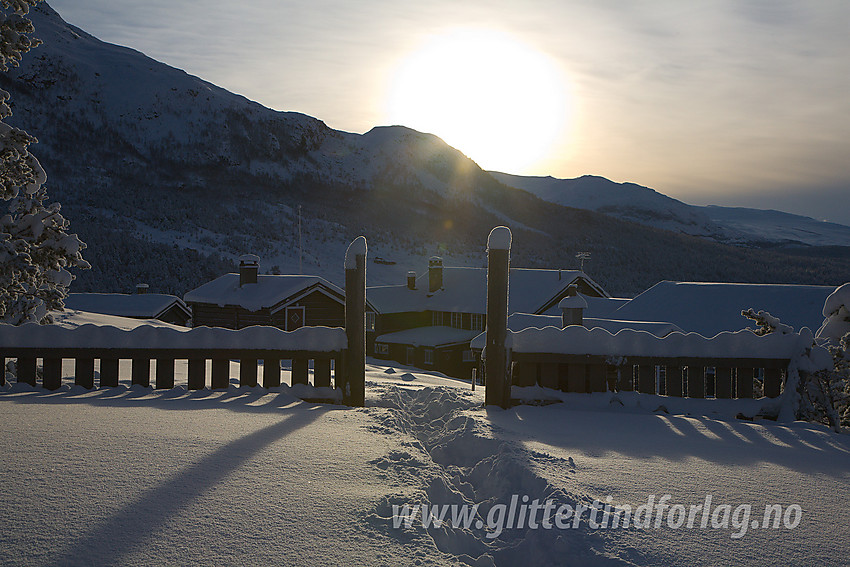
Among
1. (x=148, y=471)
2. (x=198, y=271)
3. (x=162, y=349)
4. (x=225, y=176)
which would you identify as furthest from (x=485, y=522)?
(x=225, y=176)

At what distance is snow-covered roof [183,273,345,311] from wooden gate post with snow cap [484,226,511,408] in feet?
73.6

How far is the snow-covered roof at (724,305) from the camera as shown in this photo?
27094 mm

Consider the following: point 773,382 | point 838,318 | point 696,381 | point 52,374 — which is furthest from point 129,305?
point 838,318

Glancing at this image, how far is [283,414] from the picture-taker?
5547mm

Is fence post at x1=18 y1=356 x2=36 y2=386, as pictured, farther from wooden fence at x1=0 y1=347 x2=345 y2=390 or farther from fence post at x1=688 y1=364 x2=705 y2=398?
fence post at x1=688 y1=364 x2=705 y2=398

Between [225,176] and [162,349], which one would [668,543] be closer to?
[162,349]

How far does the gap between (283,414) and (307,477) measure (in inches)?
79.3

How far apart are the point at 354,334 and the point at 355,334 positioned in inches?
0.5

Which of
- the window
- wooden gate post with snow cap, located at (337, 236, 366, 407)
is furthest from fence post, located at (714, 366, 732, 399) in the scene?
the window

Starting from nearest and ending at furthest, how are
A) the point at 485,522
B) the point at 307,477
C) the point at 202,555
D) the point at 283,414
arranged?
1. the point at 202,555
2. the point at 485,522
3. the point at 307,477
4. the point at 283,414

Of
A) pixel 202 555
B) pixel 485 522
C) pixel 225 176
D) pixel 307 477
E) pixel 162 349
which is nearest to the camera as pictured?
pixel 202 555

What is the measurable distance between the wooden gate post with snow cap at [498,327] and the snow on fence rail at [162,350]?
1.65 metres

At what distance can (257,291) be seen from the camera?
2911 cm

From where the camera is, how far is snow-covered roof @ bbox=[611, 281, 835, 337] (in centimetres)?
2709
